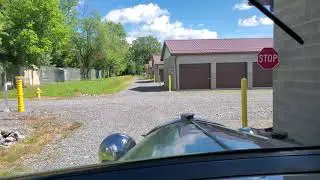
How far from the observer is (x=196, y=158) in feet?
5.85

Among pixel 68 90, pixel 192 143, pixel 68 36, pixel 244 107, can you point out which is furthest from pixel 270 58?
pixel 68 36

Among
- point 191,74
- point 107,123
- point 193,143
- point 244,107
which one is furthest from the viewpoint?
point 191,74

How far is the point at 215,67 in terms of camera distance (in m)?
40.3

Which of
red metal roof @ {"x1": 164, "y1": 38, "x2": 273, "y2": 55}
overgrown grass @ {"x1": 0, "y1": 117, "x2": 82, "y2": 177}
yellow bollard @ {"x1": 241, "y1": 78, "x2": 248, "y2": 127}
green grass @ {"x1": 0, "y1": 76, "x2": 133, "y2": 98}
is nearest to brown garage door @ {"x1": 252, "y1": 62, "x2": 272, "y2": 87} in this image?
red metal roof @ {"x1": 164, "y1": 38, "x2": 273, "y2": 55}

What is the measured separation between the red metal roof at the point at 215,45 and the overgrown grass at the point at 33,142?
2411 cm

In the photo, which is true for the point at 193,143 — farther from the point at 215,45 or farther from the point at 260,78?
the point at 215,45

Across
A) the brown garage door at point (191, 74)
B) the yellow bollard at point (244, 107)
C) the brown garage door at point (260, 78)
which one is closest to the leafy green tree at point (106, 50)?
the brown garage door at point (191, 74)

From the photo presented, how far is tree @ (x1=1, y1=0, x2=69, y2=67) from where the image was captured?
43.4m

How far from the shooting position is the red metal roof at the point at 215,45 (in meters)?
40.1

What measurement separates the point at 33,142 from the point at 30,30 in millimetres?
34174

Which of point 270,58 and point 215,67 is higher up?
point 215,67

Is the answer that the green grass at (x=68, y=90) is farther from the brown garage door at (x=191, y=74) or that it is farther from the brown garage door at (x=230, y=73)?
the brown garage door at (x=230, y=73)

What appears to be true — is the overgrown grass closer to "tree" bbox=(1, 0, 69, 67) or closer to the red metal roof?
the red metal roof

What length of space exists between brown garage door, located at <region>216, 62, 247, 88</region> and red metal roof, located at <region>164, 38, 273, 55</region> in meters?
1.23
